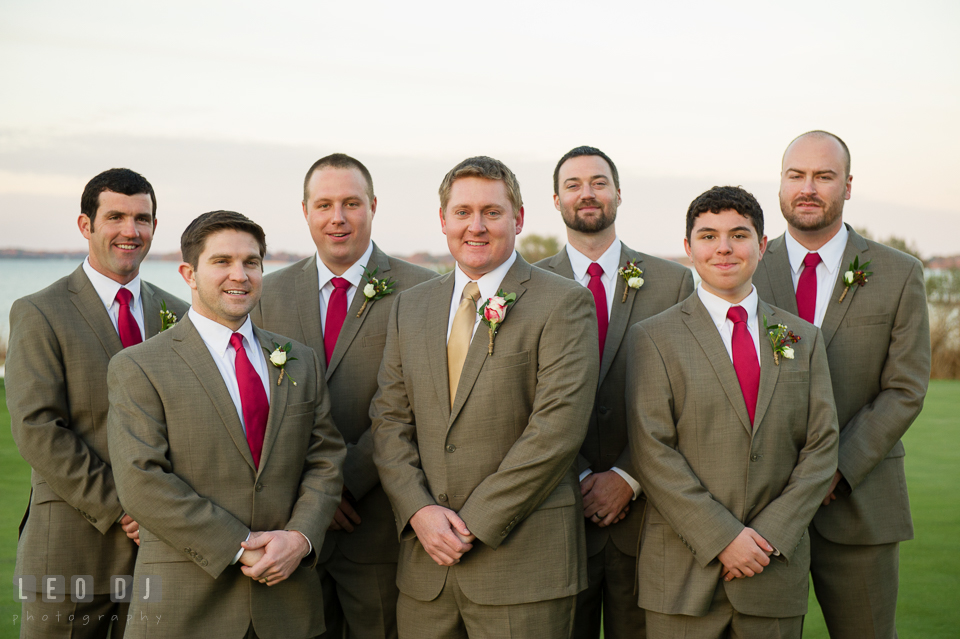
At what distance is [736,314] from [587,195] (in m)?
1.20

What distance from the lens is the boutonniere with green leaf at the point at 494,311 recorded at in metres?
3.37

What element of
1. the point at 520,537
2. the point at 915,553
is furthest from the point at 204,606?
the point at 915,553

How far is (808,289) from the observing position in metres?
4.14

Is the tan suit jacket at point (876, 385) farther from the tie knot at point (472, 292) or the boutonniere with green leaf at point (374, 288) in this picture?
the boutonniere with green leaf at point (374, 288)

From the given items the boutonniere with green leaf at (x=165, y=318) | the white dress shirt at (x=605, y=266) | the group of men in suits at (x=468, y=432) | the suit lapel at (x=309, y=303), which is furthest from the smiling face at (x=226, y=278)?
the white dress shirt at (x=605, y=266)

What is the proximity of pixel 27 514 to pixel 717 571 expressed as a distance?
3.34 meters

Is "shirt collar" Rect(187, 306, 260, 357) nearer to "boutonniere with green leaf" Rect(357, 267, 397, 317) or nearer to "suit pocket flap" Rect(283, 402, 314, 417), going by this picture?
"suit pocket flap" Rect(283, 402, 314, 417)

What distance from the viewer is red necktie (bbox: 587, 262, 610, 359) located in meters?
4.17

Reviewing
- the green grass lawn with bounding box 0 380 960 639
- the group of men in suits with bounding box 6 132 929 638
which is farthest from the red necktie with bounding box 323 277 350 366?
the green grass lawn with bounding box 0 380 960 639

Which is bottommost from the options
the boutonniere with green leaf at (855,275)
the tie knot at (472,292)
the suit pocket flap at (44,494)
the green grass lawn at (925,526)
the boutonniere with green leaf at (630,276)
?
the green grass lawn at (925,526)

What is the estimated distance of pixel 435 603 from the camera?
3381mm

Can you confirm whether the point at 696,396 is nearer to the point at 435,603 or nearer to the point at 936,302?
the point at 435,603

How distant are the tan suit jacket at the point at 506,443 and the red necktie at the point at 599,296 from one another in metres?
0.65

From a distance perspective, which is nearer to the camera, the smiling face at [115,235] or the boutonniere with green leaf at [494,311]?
the boutonniere with green leaf at [494,311]
